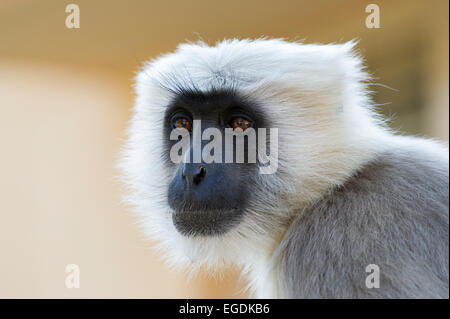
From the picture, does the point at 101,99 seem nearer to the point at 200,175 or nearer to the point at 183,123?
the point at 183,123

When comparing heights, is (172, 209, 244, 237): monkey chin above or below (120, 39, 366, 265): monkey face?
below

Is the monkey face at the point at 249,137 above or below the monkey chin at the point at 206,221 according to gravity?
above

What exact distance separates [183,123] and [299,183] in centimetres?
55

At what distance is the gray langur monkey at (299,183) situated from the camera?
2.25 meters

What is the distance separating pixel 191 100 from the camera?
270cm

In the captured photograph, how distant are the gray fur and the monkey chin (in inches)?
8.8

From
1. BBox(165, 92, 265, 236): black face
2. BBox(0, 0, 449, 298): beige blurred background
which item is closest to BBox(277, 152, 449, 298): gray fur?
BBox(165, 92, 265, 236): black face

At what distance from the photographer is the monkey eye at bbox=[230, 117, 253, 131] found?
2617mm

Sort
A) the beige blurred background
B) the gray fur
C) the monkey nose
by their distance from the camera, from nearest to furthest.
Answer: the gray fur < the monkey nose < the beige blurred background

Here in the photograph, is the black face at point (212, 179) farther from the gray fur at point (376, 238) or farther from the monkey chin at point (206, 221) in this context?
the gray fur at point (376, 238)

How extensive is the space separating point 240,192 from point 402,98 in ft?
11.5

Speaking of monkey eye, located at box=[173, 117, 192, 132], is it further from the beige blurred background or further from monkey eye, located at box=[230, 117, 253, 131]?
the beige blurred background

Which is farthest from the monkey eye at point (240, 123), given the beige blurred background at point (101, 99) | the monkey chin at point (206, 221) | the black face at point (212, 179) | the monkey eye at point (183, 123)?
the beige blurred background at point (101, 99)
